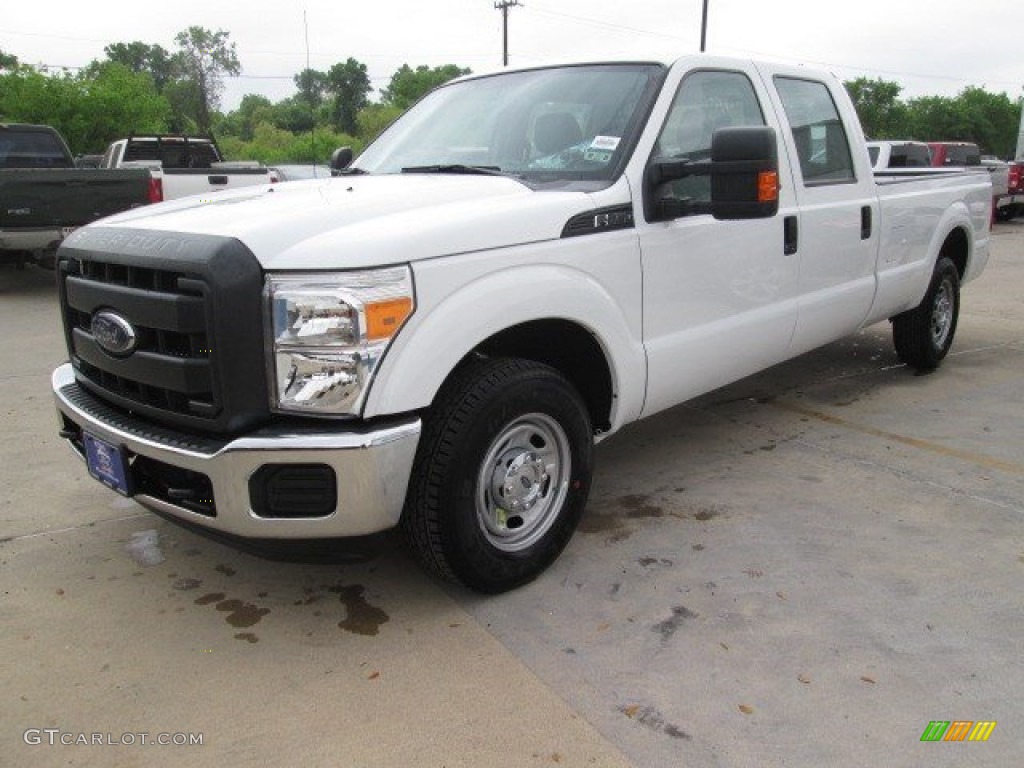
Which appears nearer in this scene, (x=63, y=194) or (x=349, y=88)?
(x=63, y=194)

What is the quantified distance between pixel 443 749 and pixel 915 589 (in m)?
1.82

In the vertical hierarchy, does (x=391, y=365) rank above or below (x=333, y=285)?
below

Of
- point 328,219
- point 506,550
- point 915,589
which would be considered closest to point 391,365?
point 328,219

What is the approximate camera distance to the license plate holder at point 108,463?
9.30ft

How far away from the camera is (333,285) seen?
251 cm

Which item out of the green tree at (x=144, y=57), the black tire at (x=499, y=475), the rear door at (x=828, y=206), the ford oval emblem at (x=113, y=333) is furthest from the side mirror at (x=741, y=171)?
the green tree at (x=144, y=57)

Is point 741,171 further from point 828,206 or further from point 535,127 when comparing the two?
point 828,206

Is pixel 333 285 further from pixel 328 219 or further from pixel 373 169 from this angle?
pixel 373 169

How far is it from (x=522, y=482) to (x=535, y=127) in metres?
1.56

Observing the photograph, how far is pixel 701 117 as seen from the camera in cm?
383

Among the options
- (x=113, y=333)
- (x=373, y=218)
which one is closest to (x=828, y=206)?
(x=373, y=218)

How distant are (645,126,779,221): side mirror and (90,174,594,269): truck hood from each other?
0.47m

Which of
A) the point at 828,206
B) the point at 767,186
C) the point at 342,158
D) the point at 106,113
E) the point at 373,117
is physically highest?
the point at 373,117

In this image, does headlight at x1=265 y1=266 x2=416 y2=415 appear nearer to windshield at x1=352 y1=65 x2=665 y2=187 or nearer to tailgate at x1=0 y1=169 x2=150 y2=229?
windshield at x1=352 y1=65 x2=665 y2=187
